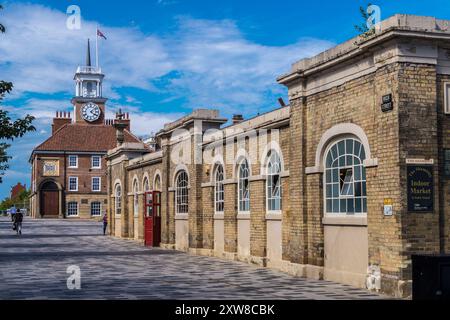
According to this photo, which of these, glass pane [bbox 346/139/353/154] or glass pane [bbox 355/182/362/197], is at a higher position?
glass pane [bbox 346/139/353/154]

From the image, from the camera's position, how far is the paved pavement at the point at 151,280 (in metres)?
11.8

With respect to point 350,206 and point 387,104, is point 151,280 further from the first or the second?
point 387,104

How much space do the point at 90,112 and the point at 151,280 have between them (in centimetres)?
6494

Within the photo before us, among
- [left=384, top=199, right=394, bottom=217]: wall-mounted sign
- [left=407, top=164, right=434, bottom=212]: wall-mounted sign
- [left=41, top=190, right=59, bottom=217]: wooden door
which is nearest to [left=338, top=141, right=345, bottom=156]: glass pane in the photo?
[left=384, top=199, right=394, bottom=217]: wall-mounted sign


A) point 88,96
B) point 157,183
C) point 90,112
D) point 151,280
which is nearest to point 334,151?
point 151,280

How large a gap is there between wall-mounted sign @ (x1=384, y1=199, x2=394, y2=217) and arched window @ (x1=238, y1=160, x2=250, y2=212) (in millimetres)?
7370

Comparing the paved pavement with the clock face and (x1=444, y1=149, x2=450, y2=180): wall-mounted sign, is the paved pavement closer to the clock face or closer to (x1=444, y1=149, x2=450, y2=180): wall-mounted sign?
(x1=444, y1=149, x2=450, y2=180): wall-mounted sign

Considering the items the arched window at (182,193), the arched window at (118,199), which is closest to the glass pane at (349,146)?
the arched window at (182,193)

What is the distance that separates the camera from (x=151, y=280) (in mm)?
14195

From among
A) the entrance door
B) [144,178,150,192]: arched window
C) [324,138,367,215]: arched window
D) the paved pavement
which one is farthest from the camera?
[144,178,150,192]: arched window

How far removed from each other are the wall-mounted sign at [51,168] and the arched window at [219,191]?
172 ft

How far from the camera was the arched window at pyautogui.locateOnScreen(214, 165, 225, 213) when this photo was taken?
2117 centimetres

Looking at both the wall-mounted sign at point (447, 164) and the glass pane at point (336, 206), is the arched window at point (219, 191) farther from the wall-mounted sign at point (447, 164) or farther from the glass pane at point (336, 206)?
the wall-mounted sign at point (447, 164)
